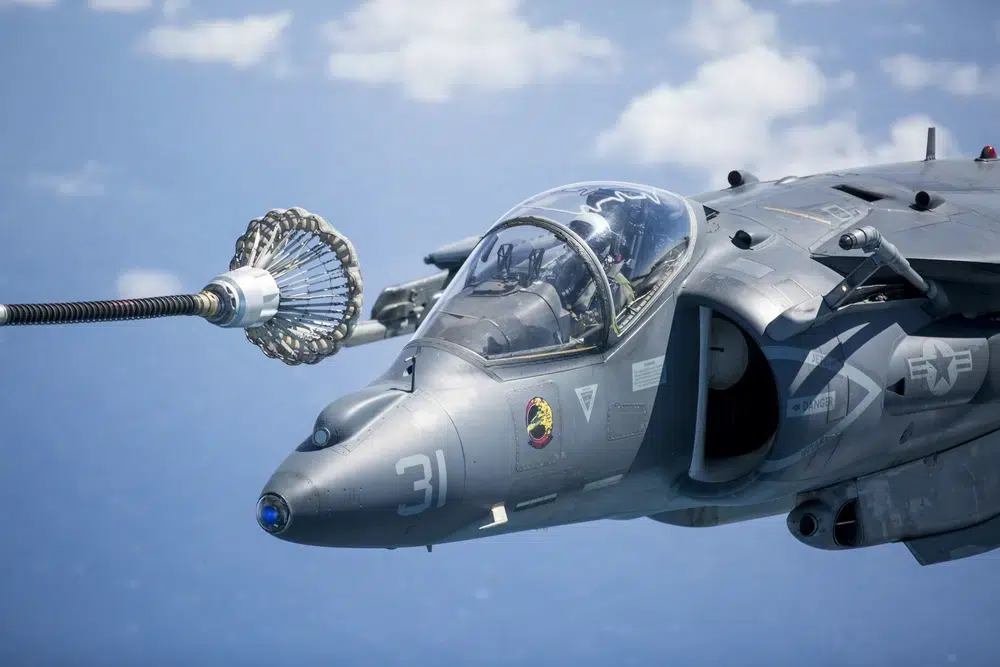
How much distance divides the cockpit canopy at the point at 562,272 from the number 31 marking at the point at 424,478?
2.36 ft

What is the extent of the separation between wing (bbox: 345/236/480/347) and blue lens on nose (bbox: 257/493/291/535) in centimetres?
373

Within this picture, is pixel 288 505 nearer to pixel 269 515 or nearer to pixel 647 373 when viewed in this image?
pixel 269 515

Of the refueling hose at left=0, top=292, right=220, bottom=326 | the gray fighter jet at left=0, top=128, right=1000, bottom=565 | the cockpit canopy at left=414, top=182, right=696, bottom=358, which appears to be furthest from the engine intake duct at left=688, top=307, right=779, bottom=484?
the refueling hose at left=0, top=292, right=220, bottom=326

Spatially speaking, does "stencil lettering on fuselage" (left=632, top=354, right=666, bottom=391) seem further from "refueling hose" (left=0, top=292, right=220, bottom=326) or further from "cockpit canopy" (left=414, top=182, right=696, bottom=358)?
"refueling hose" (left=0, top=292, right=220, bottom=326)

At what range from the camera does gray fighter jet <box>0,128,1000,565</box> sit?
273 inches

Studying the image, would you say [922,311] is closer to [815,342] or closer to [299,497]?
[815,342]

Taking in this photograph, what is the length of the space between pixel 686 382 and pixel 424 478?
1989mm

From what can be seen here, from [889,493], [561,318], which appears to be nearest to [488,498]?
[561,318]

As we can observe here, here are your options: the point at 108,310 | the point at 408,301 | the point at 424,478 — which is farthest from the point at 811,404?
the point at 108,310

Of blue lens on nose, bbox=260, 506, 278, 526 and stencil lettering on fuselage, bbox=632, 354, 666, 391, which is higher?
stencil lettering on fuselage, bbox=632, 354, 666, 391

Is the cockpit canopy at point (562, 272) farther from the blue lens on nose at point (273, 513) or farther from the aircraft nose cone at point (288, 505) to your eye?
the blue lens on nose at point (273, 513)

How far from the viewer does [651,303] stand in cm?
786

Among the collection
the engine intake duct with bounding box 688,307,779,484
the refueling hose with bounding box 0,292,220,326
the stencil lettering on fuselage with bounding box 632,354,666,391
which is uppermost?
the refueling hose with bounding box 0,292,220,326

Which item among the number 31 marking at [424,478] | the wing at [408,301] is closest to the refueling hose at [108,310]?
the wing at [408,301]
